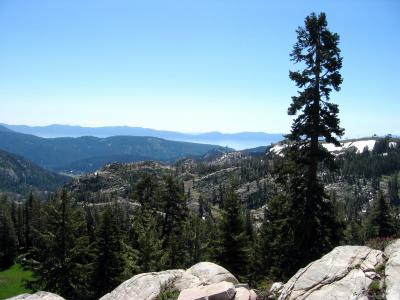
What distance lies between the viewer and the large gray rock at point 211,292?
16484 mm

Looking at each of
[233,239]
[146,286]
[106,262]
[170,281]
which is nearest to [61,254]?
[106,262]

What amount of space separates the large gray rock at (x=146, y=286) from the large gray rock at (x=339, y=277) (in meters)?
6.44

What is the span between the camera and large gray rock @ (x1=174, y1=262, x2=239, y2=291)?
19625 millimetres

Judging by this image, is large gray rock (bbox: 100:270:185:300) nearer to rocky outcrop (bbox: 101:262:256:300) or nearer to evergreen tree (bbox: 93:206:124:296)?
rocky outcrop (bbox: 101:262:256:300)

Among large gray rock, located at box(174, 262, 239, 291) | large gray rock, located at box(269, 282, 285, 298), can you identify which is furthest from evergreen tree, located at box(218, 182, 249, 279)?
large gray rock, located at box(269, 282, 285, 298)

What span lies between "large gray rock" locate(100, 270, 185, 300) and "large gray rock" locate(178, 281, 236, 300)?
2.28 meters

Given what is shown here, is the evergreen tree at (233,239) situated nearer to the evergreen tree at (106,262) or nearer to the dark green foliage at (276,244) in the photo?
the dark green foliage at (276,244)

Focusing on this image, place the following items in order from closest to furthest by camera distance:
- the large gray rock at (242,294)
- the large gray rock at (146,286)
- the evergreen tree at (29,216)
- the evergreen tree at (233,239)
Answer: the large gray rock at (242,294)
the large gray rock at (146,286)
the evergreen tree at (233,239)
the evergreen tree at (29,216)

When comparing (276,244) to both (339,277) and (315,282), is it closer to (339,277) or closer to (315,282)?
(315,282)

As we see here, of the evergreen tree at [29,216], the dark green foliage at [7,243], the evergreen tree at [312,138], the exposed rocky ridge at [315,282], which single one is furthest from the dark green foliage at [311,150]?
the evergreen tree at [29,216]

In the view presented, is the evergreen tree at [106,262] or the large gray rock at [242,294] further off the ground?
the large gray rock at [242,294]

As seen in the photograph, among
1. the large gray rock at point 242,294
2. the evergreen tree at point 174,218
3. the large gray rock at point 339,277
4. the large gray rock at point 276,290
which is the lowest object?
the evergreen tree at point 174,218

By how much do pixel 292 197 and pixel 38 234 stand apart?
79.6 feet

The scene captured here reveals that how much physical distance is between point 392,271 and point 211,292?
734cm
